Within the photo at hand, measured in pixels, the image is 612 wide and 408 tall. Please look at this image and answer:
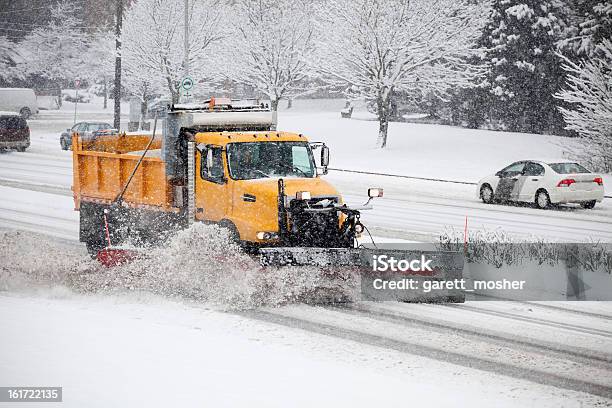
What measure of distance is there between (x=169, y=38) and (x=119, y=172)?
3984cm

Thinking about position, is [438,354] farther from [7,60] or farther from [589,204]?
[7,60]

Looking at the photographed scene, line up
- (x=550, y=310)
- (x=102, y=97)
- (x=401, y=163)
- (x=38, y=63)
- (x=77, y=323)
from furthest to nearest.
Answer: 1. (x=102, y=97)
2. (x=38, y=63)
3. (x=401, y=163)
4. (x=550, y=310)
5. (x=77, y=323)

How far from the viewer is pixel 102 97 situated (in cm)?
9631

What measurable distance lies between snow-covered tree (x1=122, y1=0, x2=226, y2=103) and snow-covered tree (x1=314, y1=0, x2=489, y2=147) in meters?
11.6

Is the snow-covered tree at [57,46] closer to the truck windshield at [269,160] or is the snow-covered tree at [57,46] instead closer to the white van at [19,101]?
the white van at [19,101]

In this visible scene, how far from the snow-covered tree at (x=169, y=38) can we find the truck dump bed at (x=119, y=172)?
118 ft

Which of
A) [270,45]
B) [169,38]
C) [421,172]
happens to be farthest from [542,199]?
[169,38]

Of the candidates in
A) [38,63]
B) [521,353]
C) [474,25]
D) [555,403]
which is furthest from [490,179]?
[38,63]

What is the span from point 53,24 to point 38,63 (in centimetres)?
428

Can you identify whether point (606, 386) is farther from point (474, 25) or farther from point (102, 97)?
point (102, 97)

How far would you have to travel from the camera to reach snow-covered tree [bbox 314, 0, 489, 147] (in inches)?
1689

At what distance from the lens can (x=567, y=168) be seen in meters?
25.3

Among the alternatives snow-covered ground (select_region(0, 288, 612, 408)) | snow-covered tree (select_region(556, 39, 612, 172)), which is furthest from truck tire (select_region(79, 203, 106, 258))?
snow-covered tree (select_region(556, 39, 612, 172))

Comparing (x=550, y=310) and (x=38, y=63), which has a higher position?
(x=38, y=63)
